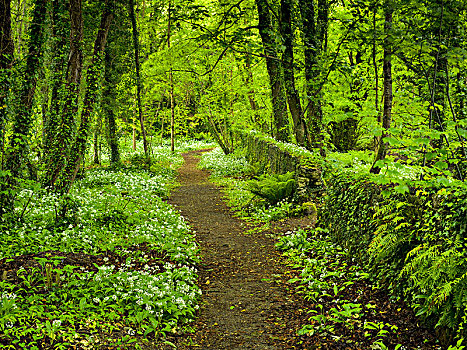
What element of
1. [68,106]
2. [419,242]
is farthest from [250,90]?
[419,242]

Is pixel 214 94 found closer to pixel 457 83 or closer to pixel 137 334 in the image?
pixel 457 83

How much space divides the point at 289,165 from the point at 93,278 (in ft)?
23.5

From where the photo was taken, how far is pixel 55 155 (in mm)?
8008

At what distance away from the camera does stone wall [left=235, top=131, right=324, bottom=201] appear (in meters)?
9.58

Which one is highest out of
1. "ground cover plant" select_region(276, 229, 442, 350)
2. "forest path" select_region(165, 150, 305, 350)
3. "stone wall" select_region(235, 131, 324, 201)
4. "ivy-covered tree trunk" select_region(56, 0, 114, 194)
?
"ivy-covered tree trunk" select_region(56, 0, 114, 194)

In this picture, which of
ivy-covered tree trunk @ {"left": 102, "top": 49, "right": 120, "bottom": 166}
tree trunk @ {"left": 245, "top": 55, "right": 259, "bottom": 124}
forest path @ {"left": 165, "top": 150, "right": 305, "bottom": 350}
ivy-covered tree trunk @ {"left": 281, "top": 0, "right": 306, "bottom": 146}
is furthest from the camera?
tree trunk @ {"left": 245, "top": 55, "right": 259, "bottom": 124}

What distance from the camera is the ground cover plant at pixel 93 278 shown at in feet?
13.0

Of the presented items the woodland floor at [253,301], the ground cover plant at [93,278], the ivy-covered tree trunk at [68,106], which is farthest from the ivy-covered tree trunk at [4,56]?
the woodland floor at [253,301]

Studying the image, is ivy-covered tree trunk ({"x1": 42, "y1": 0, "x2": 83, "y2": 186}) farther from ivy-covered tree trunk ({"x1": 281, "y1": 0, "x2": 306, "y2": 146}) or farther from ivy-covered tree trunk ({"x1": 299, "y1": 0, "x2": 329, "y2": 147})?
ivy-covered tree trunk ({"x1": 299, "y1": 0, "x2": 329, "y2": 147})

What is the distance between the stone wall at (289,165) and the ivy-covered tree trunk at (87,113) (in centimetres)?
524

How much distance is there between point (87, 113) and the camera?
838 centimetres

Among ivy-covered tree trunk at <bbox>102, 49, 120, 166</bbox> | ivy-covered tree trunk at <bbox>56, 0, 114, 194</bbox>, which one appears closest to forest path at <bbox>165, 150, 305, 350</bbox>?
ivy-covered tree trunk at <bbox>56, 0, 114, 194</bbox>

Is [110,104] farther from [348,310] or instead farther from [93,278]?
[348,310]

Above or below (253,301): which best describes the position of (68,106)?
above
